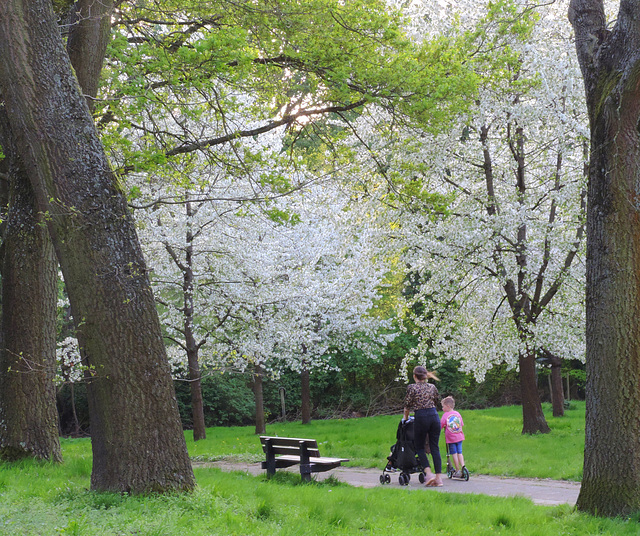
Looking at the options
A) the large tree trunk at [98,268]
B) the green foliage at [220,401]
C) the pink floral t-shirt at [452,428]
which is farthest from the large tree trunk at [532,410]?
the green foliage at [220,401]

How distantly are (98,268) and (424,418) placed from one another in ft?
15.9

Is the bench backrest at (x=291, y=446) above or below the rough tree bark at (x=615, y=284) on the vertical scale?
below

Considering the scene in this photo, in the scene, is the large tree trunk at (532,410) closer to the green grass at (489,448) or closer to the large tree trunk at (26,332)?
the green grass at (489,448)

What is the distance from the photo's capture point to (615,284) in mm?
5832

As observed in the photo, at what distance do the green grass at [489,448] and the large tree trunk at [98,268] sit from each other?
21.1 ft

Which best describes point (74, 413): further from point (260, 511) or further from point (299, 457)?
point (260, 511)

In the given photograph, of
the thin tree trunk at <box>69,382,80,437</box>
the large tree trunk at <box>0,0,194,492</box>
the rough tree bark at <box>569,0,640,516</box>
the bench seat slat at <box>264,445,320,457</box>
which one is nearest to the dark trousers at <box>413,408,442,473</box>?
the bench seat slat at <box>264,445,320,457</box>

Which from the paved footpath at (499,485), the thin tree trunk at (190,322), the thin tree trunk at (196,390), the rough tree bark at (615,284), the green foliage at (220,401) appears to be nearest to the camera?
the rough tree bark at (615,284)

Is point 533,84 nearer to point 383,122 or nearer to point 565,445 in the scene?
point 383,122

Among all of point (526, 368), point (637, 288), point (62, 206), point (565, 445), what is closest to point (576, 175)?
point (526, 368)

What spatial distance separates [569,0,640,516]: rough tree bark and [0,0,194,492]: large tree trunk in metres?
3.92

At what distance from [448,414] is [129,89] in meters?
6.58

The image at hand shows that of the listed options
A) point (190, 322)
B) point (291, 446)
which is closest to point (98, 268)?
point (291, 446)

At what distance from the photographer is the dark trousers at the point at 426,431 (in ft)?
27.0
